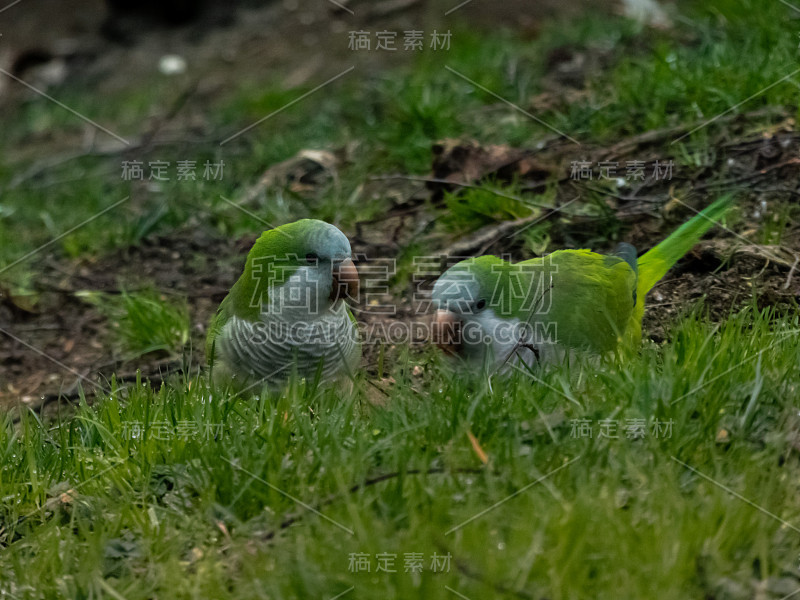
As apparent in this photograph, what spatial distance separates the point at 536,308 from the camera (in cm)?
351

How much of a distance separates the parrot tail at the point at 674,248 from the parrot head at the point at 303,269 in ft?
4.46

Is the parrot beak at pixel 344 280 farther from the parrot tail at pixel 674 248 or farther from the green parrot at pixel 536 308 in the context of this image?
the parrot tail at pixel 674 248

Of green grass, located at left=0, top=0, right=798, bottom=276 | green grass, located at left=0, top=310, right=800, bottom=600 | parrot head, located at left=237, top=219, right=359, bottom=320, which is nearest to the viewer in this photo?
green grass, located at left=0, top=310, right=800, bottom=600

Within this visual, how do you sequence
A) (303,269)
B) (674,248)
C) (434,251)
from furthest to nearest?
1. (434,251)
2. (674,248)
3. (303,269)

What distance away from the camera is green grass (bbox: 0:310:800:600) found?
7.06ft

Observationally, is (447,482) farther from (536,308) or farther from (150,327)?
(150,327)

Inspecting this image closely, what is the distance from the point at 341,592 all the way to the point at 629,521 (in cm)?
75

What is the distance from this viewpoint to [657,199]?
4672mm

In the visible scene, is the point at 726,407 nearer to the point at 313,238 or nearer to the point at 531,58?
the point at 313,238

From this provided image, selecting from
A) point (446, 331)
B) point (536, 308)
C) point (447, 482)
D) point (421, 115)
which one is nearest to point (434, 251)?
point (421, 115)

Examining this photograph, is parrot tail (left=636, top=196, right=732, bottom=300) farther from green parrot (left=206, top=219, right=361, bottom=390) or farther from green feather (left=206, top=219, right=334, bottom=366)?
green feather (left=206, top=219, right=334, bottom=366)

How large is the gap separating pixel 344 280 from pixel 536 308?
802mm

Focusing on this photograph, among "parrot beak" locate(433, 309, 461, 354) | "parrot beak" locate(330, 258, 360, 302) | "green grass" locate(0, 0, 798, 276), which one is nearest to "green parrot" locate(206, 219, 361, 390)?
"parrot beak" locate(330, 258, 360, 302)

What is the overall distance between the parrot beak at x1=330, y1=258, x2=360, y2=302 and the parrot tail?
1325mm
